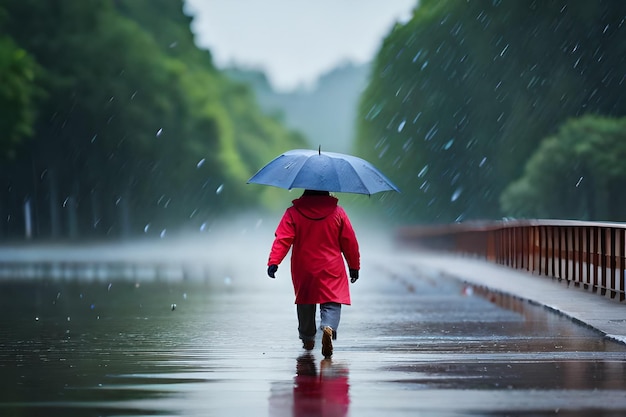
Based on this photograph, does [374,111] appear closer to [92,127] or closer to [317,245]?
[92,127]

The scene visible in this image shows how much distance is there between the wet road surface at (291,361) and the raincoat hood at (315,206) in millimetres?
1238

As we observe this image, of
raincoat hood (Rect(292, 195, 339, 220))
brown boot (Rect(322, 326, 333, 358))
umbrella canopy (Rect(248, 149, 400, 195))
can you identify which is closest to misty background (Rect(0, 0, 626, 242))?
umbrella canopy (Rect(248, 149, 400, 195))

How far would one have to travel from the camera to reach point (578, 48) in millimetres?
73625

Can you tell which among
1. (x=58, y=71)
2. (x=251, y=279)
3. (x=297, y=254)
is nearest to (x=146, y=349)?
(x=297, y=254)

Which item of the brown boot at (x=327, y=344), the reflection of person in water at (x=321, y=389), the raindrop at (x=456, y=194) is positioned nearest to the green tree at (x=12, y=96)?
the raindrop at (x=456, y=194)

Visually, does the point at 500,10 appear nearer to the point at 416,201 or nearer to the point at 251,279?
the point at 416,201

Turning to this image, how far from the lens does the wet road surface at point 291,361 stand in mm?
9523

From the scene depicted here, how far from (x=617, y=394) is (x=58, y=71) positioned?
→ 63.4m

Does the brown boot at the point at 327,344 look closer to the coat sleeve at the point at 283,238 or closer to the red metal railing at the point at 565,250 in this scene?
the coat sleeve at the point at 283,238

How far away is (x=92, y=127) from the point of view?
7256 centimetres

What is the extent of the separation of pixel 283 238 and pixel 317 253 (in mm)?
370

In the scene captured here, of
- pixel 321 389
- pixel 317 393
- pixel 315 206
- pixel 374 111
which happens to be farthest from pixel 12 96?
pixel 317 393

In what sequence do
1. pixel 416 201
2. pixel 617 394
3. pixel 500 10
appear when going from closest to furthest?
pixel 617 394 < pixel 500 10 < pixel 416 201

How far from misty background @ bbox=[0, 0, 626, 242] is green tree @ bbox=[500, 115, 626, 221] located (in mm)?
77
